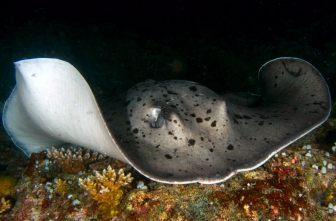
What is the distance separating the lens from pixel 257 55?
9.69 metres

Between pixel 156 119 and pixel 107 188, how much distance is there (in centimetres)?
106

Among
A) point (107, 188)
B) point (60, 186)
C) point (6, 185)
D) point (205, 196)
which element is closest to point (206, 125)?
point (205, 196)

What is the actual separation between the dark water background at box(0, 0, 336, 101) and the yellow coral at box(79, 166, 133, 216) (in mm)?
6281

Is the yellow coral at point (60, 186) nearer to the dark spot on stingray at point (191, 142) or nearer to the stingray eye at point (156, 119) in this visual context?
the stingray eye at point (156, 119)

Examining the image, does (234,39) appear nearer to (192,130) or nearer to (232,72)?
(232,72)

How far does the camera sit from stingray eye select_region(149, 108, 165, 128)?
115 inches

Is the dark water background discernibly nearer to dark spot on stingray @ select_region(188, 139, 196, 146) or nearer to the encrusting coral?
the encrusting coral

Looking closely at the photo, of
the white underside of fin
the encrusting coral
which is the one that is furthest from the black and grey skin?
the encrusting coral

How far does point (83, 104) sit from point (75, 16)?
11.0 metres

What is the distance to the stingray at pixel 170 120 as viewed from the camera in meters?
2.33

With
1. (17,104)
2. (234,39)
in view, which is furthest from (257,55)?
(17,104)

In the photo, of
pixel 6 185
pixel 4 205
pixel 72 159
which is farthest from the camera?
pixel 6 185

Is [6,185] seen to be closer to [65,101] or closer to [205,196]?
[65,101]

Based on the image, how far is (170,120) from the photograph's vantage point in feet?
9.64
